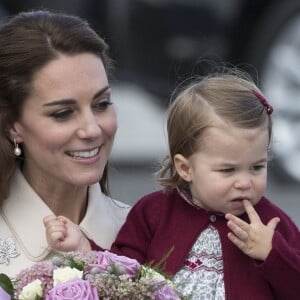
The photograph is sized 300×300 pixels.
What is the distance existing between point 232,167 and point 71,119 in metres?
0.47

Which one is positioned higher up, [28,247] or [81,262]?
[81,262]

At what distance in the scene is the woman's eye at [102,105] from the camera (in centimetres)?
361

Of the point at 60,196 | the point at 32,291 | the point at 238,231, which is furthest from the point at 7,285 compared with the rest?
the point at 60,196

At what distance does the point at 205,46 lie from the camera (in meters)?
7.89

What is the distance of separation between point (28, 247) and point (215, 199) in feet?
1.97

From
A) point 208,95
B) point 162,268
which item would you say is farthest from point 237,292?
point 208,95

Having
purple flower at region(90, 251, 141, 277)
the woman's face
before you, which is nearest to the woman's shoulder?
the woman's face

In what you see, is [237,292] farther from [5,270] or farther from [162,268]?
[5,270]

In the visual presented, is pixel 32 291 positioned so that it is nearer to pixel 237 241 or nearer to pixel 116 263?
pixel 116 263

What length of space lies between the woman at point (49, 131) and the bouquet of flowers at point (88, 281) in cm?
60

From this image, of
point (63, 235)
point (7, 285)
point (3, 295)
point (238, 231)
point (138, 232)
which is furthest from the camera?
point (138, 232)

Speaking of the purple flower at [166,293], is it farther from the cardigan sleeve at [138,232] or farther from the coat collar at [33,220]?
the coat collar at [33,220]

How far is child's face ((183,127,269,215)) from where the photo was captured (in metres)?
3.39

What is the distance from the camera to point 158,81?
7.99m
